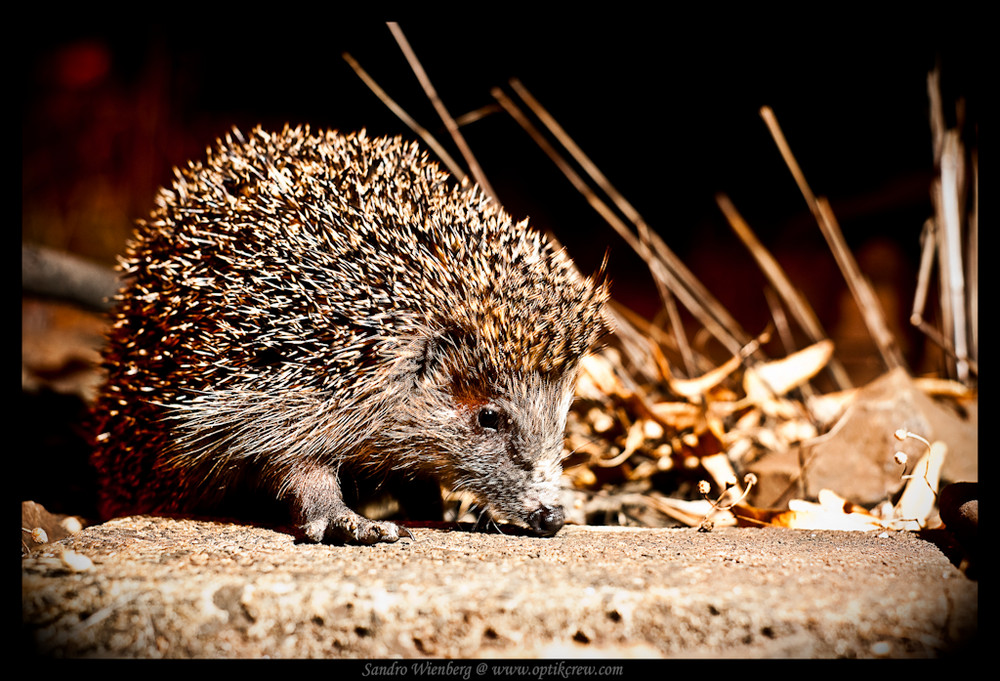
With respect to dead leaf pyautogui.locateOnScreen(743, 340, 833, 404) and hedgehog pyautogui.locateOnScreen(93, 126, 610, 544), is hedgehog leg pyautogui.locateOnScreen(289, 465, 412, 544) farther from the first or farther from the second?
dead leaf pyautogui.locateOnScreen(743, 340, 833, 404)

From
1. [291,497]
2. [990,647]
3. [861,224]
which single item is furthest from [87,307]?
[861,224]

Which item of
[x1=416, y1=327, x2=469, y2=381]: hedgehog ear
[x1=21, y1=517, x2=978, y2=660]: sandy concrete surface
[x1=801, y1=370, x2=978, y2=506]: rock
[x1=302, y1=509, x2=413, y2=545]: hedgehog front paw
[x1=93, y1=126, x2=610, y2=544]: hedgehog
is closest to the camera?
[x1=21, y1=517, x2=978, y2=660]: sandy concrete surface

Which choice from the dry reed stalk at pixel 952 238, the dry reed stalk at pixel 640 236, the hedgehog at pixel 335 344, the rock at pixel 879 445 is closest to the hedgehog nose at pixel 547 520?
the hedgehog at pixel 335 344

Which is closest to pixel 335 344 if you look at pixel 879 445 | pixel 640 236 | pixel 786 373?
pixel 640 236

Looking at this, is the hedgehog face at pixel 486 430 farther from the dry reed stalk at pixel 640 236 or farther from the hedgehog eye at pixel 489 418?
the dry reed stalk at pixel 640 236

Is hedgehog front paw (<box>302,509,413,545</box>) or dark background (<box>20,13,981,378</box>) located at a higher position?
dark background (<box>20,13,981,378</box>)

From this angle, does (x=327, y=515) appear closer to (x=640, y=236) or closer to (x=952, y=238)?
(x=640, y=236)

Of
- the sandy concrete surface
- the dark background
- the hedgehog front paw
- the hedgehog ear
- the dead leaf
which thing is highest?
the dark background

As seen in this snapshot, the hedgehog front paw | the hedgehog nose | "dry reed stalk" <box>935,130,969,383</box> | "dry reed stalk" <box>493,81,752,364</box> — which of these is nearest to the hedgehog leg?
the hedgehog front paw

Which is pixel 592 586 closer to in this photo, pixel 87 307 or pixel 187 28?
pixel 87 307
